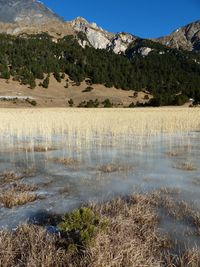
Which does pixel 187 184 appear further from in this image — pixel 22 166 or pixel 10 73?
pixel 10 73

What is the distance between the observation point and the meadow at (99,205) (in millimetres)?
5117

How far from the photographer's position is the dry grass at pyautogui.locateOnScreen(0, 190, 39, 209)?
7502 mm

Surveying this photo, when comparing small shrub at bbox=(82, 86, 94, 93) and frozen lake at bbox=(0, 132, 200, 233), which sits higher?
small shrub at bbox=(82, 86, 94, 93)

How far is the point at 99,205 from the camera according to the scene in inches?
286

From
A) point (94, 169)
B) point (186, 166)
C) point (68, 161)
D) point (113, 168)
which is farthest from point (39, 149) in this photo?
point (186, 166)

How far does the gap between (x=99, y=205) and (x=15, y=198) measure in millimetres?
1619

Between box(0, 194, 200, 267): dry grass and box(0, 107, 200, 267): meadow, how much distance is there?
1cm

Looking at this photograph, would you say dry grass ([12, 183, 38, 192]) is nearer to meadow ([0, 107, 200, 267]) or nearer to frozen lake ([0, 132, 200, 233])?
meadow ([0, 107, 200, 267])

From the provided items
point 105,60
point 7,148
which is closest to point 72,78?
point 105,60

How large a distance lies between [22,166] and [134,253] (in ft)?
23.9

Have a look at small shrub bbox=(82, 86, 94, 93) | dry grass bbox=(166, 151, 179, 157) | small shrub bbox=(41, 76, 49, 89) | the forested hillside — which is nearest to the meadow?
dry grass bbox=(166, 151, 179, 157)

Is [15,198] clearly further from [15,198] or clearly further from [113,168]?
[113,168]

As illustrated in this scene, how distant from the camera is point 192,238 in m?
5.84

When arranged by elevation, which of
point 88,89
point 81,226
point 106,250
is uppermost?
point 88,89
